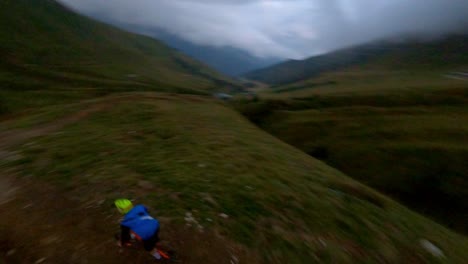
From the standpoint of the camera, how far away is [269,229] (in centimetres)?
1468

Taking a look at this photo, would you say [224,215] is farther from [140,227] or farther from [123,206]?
[123,206]

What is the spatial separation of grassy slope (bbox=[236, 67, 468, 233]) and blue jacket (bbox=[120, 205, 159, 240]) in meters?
45.9

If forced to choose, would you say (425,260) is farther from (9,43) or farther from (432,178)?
(9,43)

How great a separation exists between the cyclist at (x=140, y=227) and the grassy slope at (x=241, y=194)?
2660mm

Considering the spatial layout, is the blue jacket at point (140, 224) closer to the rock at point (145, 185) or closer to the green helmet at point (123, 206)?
the green helmet at point (123, 206)

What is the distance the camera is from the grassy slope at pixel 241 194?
14359 mm

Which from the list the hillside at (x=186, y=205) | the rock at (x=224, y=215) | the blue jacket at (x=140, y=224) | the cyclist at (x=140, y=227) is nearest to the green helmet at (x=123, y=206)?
the cyclist at (x=140, y=227)

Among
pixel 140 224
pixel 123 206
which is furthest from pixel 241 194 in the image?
pixel 123 206

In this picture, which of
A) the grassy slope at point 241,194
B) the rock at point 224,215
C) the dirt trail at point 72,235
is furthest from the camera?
the rock at point 224,215

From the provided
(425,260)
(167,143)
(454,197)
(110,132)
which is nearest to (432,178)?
(454,197)

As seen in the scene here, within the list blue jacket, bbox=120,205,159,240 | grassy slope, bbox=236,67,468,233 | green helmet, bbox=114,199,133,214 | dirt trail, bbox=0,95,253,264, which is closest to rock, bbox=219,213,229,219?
dirt trail, bbox=0,95,253,264

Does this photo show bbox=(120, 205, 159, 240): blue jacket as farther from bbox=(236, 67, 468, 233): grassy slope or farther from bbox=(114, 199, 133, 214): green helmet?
bbox=(236, 67, 468, 233): grassy slope

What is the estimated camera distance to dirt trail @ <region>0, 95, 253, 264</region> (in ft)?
35.7

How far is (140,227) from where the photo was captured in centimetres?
1019
